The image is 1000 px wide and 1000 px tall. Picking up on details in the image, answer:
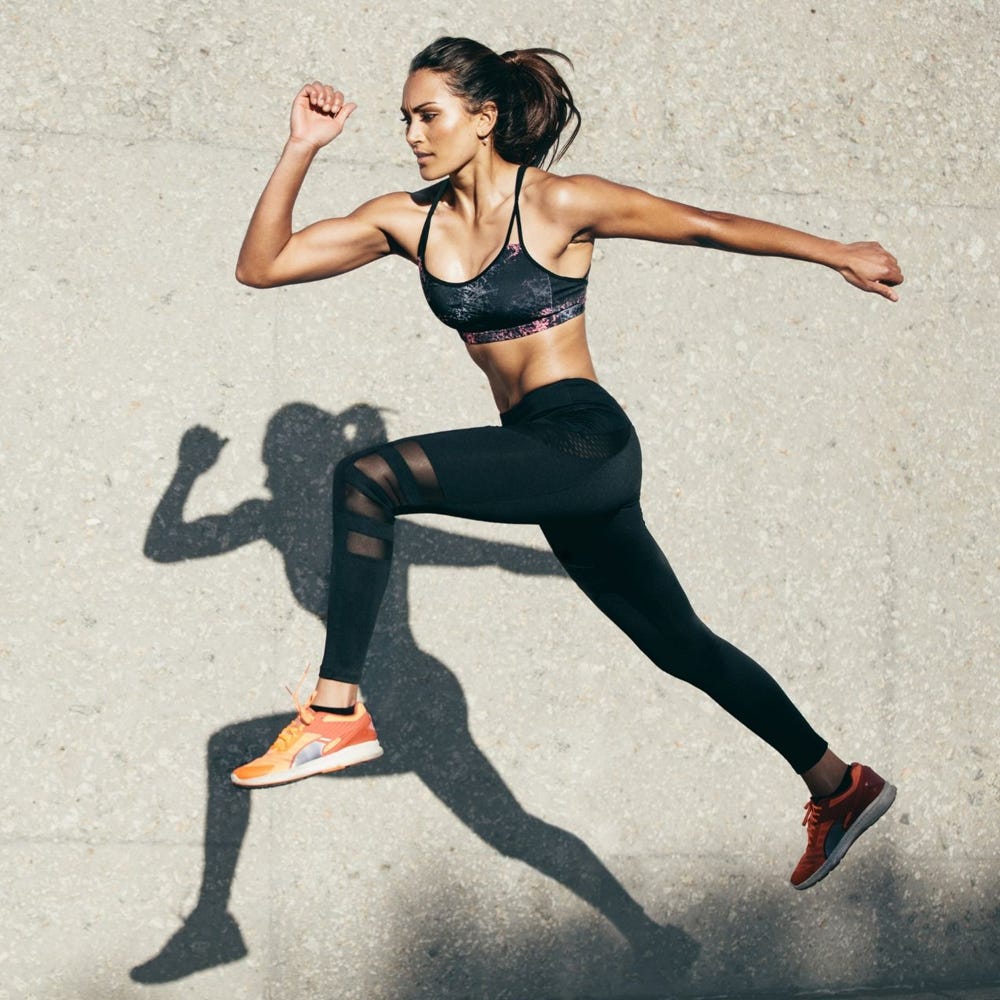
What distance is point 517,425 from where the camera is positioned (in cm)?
298

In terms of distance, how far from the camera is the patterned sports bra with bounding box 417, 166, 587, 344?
3047mm

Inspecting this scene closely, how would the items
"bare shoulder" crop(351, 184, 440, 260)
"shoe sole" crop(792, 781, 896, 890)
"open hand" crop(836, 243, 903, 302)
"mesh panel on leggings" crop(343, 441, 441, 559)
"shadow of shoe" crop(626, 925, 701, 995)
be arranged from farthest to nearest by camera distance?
"shadow of shoe" crop(626, 925, 701, 995), "shoe sole" crop(792, 781, 896, 890), "bare shoulder" crop(351, 184, 440, 260), "open hand" crop(836, 243, 903, 302), "mesh panel on leggings" crop(343, 441, 441, 559)

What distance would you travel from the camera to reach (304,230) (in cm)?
315

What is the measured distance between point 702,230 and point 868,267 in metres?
0.35

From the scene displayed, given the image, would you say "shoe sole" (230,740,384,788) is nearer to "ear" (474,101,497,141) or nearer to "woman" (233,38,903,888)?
"woman" (233,38,903,888)

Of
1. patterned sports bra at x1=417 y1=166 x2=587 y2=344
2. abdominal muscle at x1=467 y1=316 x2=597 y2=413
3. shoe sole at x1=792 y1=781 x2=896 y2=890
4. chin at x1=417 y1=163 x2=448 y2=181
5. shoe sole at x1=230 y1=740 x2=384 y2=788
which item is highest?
chin at x1=417 y1=163 x2=448 y2=181

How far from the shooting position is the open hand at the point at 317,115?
3004 millimetres

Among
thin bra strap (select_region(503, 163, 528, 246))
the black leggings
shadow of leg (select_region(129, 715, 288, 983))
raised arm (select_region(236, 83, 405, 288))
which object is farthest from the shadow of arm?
thin bra strap (select_region(503, 163, 528, 246))

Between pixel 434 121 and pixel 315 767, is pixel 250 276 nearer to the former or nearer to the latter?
pixel 434 121

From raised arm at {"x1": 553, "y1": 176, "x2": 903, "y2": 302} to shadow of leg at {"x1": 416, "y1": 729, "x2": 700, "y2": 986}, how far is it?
80.1 inches

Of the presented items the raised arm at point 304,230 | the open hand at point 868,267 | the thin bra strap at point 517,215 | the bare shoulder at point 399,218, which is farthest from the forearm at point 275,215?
the open hand at point 868,267

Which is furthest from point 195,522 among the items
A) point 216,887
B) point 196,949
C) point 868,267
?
point 868,267

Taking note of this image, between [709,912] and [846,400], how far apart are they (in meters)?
1.79

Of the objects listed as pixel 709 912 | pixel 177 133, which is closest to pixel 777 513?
pixel 709 912
